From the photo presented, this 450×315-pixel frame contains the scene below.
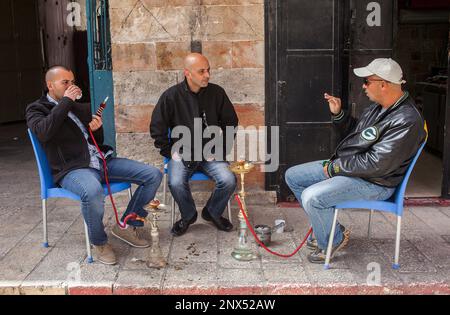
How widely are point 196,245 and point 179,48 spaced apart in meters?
2.01

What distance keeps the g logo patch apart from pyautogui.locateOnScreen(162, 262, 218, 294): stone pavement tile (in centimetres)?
145

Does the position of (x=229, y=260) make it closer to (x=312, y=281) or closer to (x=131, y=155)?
(x=312, y=281)

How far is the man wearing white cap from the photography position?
3689 millimetres

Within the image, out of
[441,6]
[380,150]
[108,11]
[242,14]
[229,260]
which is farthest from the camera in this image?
[441,6]

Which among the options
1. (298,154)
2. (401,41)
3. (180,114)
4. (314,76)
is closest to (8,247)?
(180,114)

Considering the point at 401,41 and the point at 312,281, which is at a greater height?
the point at 401,41

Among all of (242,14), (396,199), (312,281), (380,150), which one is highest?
(242,14)

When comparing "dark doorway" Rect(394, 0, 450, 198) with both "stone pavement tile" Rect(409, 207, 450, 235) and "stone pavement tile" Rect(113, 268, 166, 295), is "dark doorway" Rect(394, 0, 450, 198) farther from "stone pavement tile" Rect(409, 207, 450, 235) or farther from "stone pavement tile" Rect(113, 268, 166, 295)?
"stone pavement tile" Rect(113, 268, 166, 295)

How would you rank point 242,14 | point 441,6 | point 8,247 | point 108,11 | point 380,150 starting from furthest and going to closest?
point 441,6 → point 108,11 → point 242,14 → point 8,247 → point 380,150

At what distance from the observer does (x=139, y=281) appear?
3.78 meters

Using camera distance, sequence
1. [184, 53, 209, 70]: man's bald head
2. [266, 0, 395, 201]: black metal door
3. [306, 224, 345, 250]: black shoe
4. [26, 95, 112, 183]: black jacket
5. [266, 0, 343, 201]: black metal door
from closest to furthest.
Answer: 1. [26, 95, 112, 183]: black jacket
2. [306, 224, 345, 250]: black shoe
3. [184, 53, 209, 70]: man's bald head
4. [266, 0, 395, 201]: black metal door
5. [266, 0, 343, 201]: black metal door

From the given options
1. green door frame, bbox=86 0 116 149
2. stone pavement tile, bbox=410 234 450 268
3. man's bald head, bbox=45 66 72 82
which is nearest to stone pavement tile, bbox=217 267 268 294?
stone pavement tile, bbox=410 234 450 268

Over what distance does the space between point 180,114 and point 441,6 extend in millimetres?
6250

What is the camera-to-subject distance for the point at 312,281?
3764 mm
